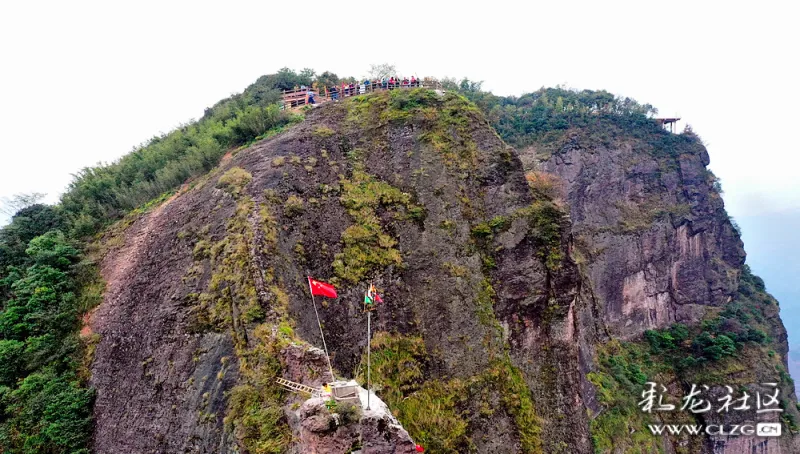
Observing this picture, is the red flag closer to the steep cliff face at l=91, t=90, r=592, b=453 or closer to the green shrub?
the steep cliff face at l=91, t=90, r=592, b=453

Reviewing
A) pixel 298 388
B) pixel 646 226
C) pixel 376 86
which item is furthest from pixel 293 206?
pixel 646 226

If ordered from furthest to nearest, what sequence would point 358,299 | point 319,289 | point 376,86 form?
1. point 376,86
2. point 358,299
3. point 319,289

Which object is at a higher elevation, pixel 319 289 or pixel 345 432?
pixel 319 289

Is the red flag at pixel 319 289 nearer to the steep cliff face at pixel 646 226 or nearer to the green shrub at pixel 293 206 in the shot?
the green shrub at pixel 293 206

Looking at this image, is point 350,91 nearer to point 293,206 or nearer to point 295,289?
point 293,206

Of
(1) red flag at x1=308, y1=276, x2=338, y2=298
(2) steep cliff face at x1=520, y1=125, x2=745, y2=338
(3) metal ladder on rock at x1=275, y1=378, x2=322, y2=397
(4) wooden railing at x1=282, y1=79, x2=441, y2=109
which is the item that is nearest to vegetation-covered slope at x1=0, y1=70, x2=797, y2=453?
(3) metal ladder on rock at x1=275, y1=378, x2=322, y2=397

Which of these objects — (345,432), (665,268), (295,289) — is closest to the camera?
(345,432)

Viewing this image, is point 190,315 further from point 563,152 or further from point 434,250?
point 563,152
